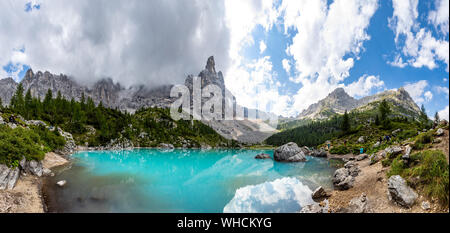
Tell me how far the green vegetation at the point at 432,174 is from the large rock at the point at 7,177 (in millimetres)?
30104

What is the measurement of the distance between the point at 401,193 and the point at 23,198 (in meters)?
27.0

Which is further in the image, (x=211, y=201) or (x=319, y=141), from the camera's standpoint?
(x=319, y=141)

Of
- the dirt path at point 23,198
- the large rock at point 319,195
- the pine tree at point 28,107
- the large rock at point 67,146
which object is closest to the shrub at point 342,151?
the large rock at point 319,195

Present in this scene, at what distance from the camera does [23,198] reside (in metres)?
13.8

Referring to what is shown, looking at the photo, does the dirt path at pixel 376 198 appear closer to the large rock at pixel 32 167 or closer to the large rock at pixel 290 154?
the large rock at pixel 32 167

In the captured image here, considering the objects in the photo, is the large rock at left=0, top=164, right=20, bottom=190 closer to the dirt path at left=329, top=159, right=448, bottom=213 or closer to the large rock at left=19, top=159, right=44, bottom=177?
the large rock at left=19, top=159, right=44, bottom=177

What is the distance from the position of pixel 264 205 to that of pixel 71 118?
124 m

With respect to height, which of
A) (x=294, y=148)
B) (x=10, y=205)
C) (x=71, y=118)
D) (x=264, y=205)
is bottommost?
(x=264, y=205)

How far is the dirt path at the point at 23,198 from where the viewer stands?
12.4m

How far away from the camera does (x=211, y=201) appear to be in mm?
17219

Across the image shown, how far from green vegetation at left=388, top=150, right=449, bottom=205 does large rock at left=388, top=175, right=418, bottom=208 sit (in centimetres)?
48
